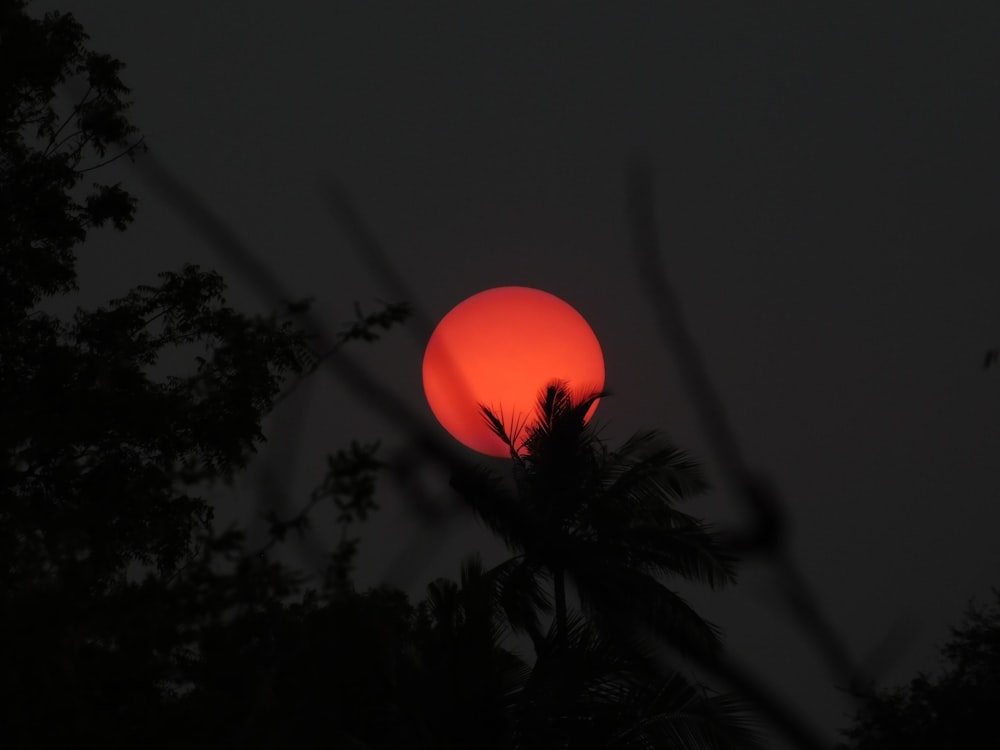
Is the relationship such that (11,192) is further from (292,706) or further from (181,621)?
(181,621)

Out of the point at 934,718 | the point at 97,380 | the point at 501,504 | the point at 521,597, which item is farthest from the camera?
the point at 521,597

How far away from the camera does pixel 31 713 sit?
4.48 meters

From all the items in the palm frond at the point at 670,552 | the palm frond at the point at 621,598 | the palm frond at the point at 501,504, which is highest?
the palm frond at the point at 670,552

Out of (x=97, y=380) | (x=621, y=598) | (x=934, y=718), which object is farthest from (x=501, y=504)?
(x=97, y=380)

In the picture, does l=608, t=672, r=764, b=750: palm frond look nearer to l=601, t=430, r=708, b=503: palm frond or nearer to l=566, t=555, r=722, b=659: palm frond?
l=601, t=430, r=708, b=503: palm frond

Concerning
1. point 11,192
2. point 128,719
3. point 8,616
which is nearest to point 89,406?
point 11,192

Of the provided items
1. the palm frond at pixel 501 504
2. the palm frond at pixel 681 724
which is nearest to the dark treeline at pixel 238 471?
the palm frond at pixel 681 724

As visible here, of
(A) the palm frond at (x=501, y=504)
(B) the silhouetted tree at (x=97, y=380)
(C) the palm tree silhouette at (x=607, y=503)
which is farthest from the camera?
(C) the palm tree silhouette at (x=607, y=503)

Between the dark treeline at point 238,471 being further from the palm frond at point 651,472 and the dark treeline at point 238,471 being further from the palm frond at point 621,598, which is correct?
the palm frond at point 621,598

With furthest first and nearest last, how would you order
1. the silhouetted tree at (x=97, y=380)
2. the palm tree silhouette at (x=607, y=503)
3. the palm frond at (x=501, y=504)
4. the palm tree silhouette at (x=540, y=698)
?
the palm tree silhouette at (x=607, y=503), the palm tree silhouette at (x=540, y=698), the silhouetted tree at (x=97, y=380), the palm frond at (x=501, y=504)

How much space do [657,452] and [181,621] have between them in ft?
41.9

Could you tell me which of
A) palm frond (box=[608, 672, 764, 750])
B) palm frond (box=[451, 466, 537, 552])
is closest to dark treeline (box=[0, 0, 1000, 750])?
palm frond (box=[608, 672, 764, 750])

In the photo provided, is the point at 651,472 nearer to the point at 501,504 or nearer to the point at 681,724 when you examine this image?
the point at 681,724

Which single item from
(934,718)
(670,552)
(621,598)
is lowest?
(621,598)
